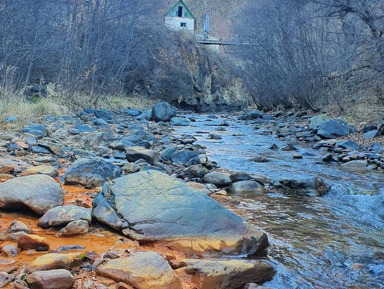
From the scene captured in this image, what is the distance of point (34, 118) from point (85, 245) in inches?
274

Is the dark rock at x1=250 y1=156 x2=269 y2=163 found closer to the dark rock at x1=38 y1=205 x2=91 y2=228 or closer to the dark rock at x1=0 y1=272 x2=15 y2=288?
the dark rock at x1=38 y1=205 x2=91 y2=228

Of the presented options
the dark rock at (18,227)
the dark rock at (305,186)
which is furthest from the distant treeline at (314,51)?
the dark rock at (18,227)

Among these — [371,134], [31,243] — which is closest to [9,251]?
[31,243]

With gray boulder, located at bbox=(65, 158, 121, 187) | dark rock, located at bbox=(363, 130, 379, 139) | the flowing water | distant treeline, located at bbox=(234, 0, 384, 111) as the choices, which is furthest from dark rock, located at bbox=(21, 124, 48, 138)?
dark rock, located at bbox=(363, 130, 379, 139)

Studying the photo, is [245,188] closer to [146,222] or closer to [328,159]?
[146,222]

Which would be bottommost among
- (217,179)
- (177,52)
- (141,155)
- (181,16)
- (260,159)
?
(260,159)

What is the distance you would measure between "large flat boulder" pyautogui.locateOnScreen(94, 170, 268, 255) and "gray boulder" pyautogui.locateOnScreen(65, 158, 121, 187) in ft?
3.38

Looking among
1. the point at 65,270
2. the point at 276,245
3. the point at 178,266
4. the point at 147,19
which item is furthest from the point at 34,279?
the point at 147,19

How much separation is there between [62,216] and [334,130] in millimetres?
8924

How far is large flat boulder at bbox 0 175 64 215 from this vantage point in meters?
3.32

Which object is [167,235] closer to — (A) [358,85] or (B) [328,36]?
(A) [358,85]

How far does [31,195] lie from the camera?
3.37 meters

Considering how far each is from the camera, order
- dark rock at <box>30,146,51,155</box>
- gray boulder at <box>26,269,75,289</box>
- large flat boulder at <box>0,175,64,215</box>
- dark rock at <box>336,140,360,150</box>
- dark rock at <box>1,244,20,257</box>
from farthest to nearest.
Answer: dark rock at <box>336,140,360,150</box>
dark rock at <box>30,146,51,155</box>
large flat boulder at <box>0,175,64,215</box>
dark rock at <box>1,244,20,257</box>
gray boulder at <box>26,269,75,289</box>

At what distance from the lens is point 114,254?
8.83 feet
